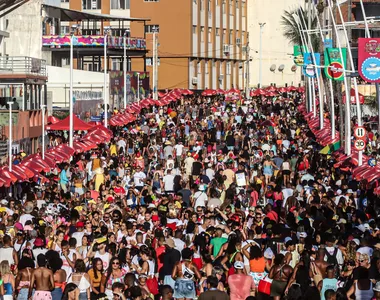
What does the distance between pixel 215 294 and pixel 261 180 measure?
16400mm

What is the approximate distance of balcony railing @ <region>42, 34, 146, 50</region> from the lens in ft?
236

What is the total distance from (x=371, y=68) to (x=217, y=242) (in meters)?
13.9

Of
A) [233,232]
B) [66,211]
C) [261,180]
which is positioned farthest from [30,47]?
[233,232]

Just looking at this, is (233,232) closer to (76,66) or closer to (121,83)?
(121,83)

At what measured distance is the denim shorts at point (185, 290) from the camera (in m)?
16.4

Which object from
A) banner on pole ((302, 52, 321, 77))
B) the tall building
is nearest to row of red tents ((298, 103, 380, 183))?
banner on pole ((302, 52, 321, 77))

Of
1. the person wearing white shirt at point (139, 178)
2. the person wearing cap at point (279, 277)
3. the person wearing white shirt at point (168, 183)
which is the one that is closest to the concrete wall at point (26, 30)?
the person wearing white shirt at point (139, 178)

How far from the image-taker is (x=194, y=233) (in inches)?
829

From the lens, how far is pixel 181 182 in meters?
30.5

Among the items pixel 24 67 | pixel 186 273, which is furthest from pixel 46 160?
pixel 24 67

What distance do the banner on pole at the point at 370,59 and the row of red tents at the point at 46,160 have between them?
27.9 feet

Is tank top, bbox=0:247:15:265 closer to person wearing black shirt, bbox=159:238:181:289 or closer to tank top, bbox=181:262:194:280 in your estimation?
person wearing black shirt, bbox=159:238:181:289

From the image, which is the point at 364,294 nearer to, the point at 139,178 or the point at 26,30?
the point at 139,178

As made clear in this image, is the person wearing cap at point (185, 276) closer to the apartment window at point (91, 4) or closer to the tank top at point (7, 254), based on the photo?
the tank top at point (7, 254)
